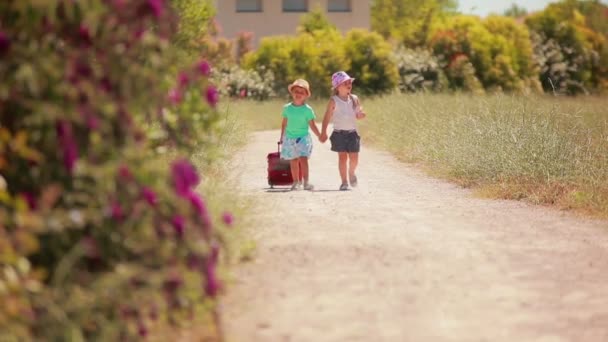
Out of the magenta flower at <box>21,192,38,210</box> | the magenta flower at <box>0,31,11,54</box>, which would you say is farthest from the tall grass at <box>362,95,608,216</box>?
the magenta flower at <box>0,31,11,54</box>

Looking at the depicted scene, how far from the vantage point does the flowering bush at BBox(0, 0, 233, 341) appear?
515 cm

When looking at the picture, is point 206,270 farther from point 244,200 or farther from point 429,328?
point 244,200

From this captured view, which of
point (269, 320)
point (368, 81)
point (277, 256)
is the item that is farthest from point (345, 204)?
point (368, 81)

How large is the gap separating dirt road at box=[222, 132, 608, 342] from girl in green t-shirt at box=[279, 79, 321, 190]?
1.94 metres

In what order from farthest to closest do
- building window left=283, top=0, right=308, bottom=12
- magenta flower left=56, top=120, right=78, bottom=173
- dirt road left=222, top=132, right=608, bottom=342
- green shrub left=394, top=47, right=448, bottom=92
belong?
building window left=283, top=0, right=308, bottom=12, green shrub left=394, top=47, right=448, bottom=92, dirt road left=222, top=132, right=608, bottom=342, magenta flower left=56, top=120, right=78, bottom=173

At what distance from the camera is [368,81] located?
45.6 meters

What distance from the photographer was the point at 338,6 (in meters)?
67.4

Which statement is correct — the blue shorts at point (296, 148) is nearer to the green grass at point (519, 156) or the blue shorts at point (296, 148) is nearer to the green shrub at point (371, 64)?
the green grass at point (519, 156)

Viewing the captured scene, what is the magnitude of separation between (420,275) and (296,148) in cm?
610

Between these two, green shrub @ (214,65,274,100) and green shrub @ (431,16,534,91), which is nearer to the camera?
green shrub @ (214,65,274,100)

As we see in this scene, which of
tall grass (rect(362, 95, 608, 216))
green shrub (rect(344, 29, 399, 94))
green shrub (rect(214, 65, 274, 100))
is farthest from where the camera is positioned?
green shrub (rect(344, 29, 399, 94))

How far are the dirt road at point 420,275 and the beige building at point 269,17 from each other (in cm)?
5425

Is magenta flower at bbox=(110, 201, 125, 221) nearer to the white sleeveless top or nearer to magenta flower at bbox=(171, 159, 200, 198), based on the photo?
magenta flower at bbox=(171, 159, 200, 198)

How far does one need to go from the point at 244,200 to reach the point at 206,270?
4.09 metres
